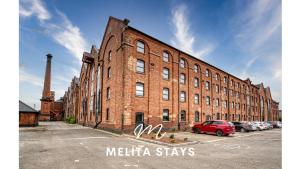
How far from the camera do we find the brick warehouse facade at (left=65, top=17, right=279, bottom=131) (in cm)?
1775

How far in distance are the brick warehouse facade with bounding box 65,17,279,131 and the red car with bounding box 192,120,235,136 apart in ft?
12.3

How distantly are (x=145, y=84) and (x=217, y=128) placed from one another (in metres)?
8.41

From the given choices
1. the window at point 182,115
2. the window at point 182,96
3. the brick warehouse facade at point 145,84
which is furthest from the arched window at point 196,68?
the window at point 182,115

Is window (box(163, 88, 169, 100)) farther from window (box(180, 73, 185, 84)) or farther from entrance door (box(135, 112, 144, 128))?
entrance door (box(135, 112, 144, 128))

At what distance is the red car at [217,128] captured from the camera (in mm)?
16656

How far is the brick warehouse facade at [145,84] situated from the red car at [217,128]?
3.75 metres

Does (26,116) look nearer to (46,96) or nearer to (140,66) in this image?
(140,66)

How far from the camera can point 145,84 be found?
1902 cm

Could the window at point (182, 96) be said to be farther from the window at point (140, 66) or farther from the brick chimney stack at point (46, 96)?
the brick chimney stack at point (46, 96)

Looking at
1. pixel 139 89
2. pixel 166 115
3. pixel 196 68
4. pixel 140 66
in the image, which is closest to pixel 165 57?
pixel 140 66

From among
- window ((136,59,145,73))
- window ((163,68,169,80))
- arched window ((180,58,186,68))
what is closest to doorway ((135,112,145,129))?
window ((136,59,145,73))

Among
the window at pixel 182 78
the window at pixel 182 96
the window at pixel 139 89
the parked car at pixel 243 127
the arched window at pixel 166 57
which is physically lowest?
the parked car at pixel 243 127

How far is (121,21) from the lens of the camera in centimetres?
1864

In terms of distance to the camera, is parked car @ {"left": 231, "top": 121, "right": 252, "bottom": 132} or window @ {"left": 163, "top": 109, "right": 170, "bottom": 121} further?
parked car @ {"left": 231, "top": 121, "right": 252, "bottom": 132}
